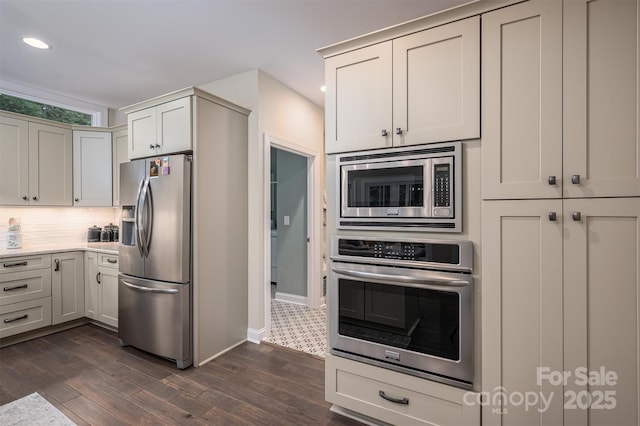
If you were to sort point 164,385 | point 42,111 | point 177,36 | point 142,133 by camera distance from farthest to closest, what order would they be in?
point 42,111 < point 142,133 < point 177,36 < point 164,385

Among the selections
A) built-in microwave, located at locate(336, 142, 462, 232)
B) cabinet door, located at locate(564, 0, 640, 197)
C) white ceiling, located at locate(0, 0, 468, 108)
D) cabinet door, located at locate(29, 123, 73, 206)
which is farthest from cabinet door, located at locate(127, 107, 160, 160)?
cabinet door, located at locate(564, 0, 640, 197)

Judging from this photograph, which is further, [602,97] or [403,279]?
[403,279]

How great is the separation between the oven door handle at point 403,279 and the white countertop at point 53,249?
106 inches

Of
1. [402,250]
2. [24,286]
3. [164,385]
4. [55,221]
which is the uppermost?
[55,221]

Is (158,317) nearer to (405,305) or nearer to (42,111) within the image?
(405,305)

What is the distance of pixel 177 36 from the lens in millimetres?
2682

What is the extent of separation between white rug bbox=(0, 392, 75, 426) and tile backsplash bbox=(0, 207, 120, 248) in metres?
2.13

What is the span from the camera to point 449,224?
1.67m

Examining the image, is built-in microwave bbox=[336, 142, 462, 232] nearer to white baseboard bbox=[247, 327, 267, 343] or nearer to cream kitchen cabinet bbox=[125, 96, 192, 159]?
cream kitchen cabinet bbox=[125, 96, 192, 159]

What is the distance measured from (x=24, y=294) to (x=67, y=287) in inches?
14.4

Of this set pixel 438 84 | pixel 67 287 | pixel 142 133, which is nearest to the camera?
pixel 438 84

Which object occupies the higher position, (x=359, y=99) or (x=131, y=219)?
(x=359, y=99)

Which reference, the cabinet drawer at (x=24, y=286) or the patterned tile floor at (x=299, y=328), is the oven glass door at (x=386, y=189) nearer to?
the patterned tile floor at (x=299, y=328)

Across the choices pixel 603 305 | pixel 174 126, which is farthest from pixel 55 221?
pixel 603 305
